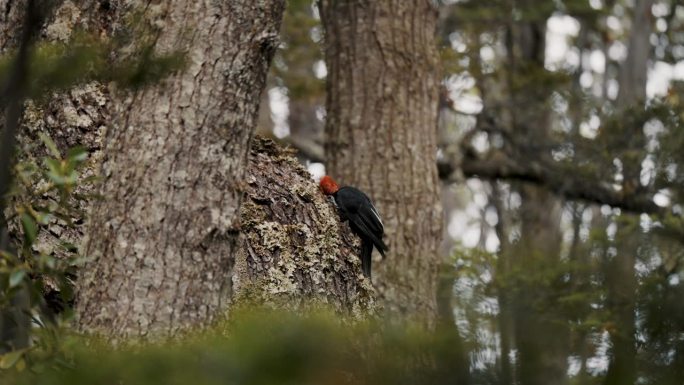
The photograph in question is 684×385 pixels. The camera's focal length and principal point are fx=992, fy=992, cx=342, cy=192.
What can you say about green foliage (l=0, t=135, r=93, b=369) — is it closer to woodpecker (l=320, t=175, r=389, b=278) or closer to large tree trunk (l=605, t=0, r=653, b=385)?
large tree trunk (l=605, t=0, r=653, b=385)

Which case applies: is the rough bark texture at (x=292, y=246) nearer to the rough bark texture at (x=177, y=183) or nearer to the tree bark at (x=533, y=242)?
the tree bark at (x=533, y=242)

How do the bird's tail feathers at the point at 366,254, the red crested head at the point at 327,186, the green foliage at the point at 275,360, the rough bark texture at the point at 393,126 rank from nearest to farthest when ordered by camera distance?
1. the green foliage at the point at 275,360
2. the bird's tail feathers at the point at 366,254
3. the red crested head at the point at 327,186
4. the rough bark texture at the point at 393,126

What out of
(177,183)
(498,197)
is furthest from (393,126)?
(498,197)

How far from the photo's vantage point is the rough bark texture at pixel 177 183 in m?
2.94

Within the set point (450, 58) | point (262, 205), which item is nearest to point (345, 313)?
point (262, 205)

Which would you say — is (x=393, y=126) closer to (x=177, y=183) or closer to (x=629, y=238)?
(x=629, y=238)

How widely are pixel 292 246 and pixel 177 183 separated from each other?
4.69ft

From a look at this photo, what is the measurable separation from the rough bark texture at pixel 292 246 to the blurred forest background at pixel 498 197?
0.47 feet

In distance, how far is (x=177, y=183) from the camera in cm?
301

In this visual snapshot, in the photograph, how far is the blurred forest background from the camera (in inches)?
82.5

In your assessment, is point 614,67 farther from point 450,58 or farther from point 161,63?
point 161,63

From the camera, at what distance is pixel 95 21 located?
4254 mm

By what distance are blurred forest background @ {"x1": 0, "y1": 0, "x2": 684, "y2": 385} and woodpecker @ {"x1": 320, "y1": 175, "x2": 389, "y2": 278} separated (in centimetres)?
50

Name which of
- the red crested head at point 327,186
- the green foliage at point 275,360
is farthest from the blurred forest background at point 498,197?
the red crested head at point 327,186
